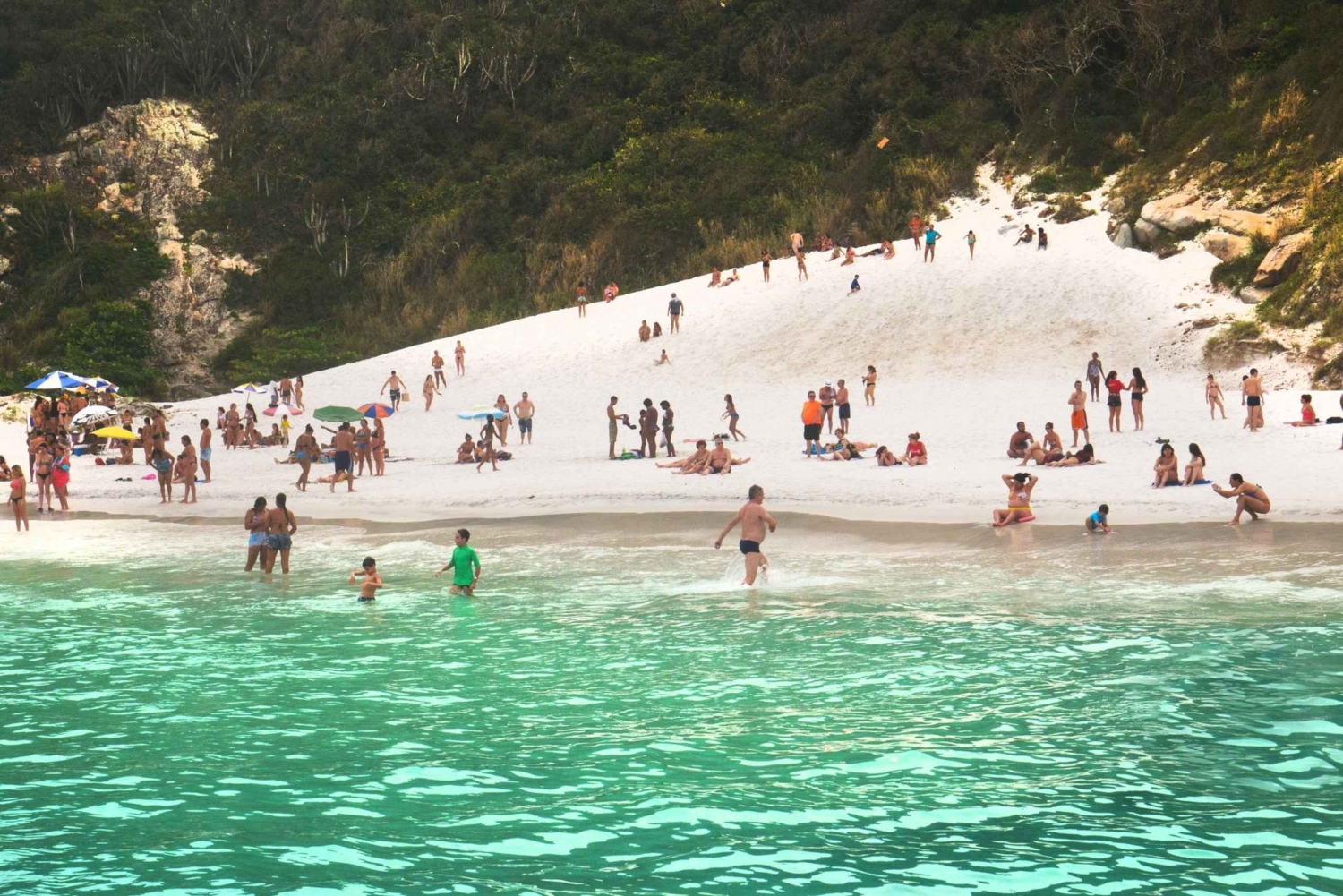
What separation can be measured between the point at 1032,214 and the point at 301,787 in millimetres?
40409

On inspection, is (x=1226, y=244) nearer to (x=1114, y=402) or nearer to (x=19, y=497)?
(x=1114, y=402)

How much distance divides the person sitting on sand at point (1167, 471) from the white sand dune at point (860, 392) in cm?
33

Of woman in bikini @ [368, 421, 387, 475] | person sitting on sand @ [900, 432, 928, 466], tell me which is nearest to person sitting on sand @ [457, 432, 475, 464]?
woman in bikini @ [368, 421, 387, 475]

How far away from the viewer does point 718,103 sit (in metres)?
59.1

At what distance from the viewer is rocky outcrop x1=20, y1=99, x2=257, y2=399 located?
57.8 m

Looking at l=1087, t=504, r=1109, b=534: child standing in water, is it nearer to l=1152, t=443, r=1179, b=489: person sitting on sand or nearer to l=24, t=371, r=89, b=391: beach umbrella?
l=1152, t=443, r=1179, b=489: person sitting on sand

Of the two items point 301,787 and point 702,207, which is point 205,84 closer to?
point 702,207

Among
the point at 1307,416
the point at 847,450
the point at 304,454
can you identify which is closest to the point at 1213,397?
the point at 1307,416

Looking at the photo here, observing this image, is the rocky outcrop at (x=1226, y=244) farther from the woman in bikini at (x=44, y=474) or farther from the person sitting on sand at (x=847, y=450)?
the woman in bikini at (x=44, y=474)

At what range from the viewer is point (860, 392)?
3416 cm

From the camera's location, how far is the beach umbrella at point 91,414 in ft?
112

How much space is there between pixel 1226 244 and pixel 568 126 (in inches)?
1296

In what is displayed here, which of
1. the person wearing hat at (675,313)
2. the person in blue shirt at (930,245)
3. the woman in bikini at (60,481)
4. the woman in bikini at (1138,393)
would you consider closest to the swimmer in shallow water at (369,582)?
the woman in bikini at (60,481)

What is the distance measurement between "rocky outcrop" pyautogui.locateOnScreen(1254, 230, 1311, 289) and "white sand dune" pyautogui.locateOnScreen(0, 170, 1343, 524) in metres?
1.32
